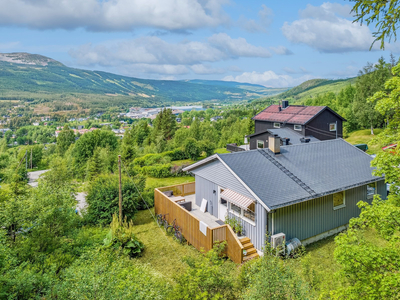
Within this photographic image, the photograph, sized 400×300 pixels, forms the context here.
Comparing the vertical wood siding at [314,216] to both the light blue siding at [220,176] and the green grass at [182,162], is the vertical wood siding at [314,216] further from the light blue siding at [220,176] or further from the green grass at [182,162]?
the green grass at [182,162]

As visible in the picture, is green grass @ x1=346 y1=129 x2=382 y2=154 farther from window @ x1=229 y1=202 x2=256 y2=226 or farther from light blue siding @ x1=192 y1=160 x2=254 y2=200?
window @ x1=229 y1=202 x2=256 y2=226

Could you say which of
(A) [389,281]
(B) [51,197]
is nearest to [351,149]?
(A) [389,281]

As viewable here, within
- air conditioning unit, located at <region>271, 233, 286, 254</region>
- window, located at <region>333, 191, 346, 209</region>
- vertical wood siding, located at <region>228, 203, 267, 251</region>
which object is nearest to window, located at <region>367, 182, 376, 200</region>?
window, located at <region>333, 191, 346, 209</region>

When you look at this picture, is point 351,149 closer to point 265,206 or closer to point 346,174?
point 346,174

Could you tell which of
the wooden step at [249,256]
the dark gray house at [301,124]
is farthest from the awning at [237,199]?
the dark gray house at [301,124]

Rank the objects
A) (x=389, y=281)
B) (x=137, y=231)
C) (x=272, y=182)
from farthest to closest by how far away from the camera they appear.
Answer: (x=137, y=231), (x=272, y=182), (x=389, y=281)

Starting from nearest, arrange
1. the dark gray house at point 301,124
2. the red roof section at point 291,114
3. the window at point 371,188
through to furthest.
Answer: the window at point 371,188 → the dark gray house at point 301,124 → the red roof section at point 291,114
